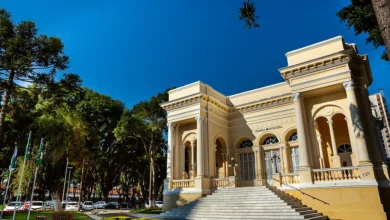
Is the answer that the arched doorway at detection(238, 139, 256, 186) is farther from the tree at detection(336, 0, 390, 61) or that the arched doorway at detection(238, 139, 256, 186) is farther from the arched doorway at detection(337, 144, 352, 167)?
the tree at detection(336, 0, 390, 61)

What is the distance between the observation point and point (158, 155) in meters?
33.1

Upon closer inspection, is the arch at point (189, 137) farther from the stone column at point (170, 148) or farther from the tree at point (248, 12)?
the tree at point (248, 12)

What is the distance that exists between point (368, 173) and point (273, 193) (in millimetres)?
4727

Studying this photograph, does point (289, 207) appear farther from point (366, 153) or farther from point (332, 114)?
point (332, 114)

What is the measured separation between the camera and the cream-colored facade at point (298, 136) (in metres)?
13.9

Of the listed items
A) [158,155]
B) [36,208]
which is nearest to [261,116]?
[158,155]

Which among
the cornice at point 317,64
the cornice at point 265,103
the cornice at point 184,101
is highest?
the cornice at point 317,64

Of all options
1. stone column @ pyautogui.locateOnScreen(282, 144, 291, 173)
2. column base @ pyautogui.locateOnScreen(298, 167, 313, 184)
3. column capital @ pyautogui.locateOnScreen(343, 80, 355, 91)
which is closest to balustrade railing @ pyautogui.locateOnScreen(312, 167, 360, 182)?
column base @ pyautogui.locateOnScreen(298, 167, 313, 184)

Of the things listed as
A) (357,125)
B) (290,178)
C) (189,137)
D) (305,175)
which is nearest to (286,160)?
(290,178)

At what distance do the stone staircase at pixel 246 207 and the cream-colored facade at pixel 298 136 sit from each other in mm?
1156

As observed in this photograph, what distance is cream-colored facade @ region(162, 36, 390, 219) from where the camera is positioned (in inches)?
548

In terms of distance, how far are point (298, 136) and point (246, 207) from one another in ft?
17.0

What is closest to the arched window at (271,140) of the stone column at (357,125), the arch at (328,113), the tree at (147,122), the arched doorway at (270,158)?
the arched doorway at (270,158)

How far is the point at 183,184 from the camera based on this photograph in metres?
19.6
